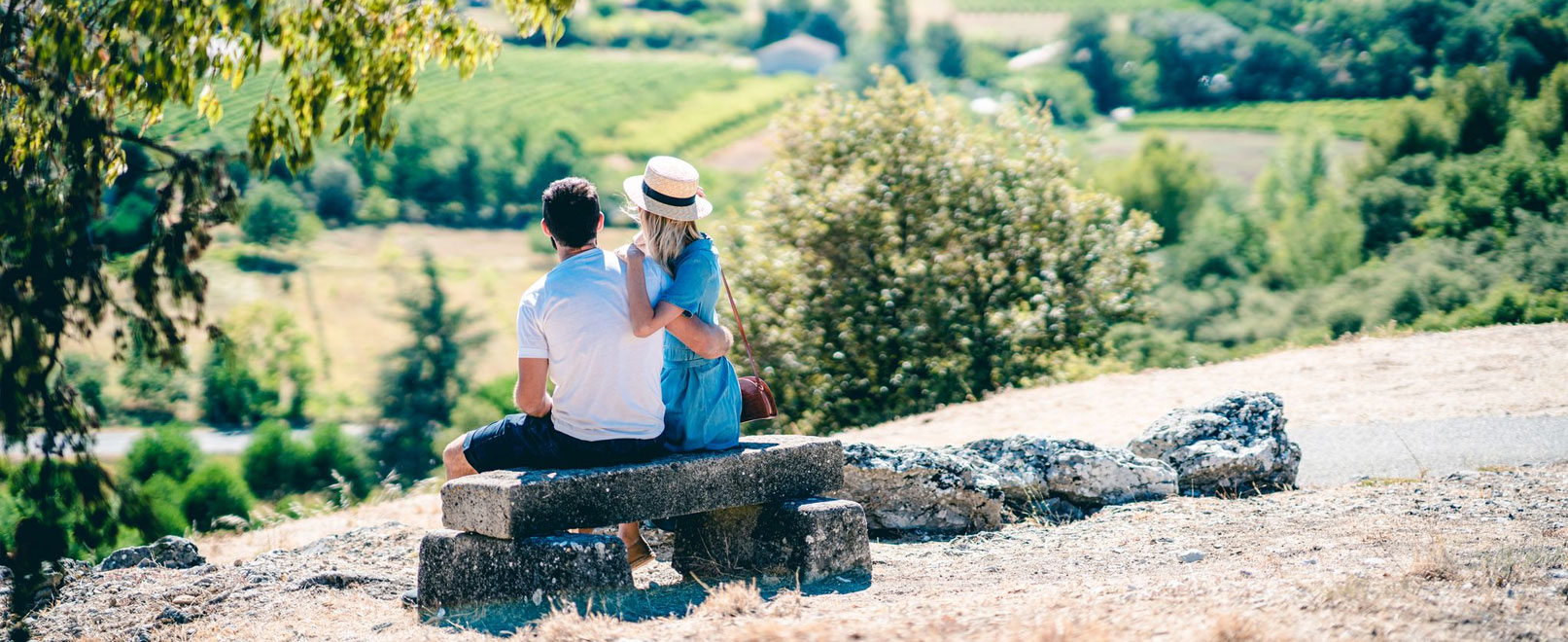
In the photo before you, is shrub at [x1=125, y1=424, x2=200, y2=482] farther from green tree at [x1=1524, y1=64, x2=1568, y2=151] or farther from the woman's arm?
green tree at [x1=1524, y1=64, x2=1568, y2=151]

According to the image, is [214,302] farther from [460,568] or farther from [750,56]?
[750,56]

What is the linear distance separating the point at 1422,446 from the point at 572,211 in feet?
22.3

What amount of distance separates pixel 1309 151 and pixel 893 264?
51.1 meters

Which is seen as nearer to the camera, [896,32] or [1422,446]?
[1422,446]

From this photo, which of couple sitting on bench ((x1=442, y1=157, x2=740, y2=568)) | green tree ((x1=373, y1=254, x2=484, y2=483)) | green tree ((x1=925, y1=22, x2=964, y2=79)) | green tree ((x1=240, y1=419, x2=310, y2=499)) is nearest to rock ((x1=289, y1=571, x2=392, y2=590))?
couple sitting on bench ((x1=442, y1=157, x2=740, y2=568))

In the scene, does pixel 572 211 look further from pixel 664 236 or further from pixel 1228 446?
pixel 1228 446

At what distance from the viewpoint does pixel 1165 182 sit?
209 feet

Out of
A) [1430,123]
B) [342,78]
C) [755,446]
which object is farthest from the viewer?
[1430,123]

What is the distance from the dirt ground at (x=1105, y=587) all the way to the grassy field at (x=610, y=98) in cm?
7856

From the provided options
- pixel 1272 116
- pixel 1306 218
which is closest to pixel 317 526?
pixel 1306 218

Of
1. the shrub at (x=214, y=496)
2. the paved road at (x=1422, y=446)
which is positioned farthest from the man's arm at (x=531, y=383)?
the shrub at (x=214, y=496)

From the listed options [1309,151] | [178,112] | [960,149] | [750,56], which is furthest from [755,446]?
[750,56]

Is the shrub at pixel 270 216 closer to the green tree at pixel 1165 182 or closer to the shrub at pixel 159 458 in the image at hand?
the shrub at pixel 159 458

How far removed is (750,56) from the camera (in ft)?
433
